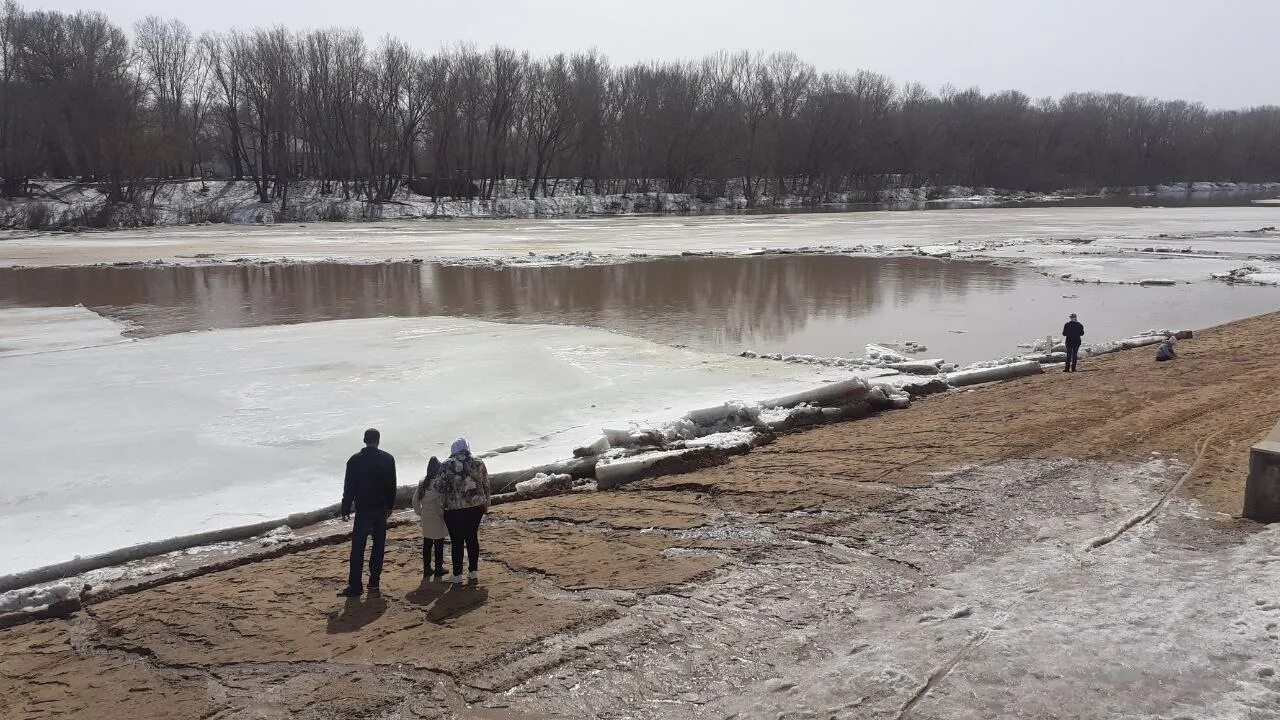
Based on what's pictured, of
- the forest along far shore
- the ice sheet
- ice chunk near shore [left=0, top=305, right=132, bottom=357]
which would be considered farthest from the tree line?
ice chunk near shore [left=0, top=305, right=132, bottom=357]

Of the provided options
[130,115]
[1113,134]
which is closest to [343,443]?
[130,115]

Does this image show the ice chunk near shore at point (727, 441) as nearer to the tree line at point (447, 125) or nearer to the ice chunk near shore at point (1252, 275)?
the ice chunk near shore at point (1252, 275)

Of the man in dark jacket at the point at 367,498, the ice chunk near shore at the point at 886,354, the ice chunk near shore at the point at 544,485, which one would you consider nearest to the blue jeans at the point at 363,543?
the man in dark jacket at the point at 367,498

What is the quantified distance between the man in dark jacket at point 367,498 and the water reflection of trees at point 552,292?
1226 centimetres

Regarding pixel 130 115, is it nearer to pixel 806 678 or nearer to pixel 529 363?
pixel 529 363

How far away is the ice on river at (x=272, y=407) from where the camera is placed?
30.9ft

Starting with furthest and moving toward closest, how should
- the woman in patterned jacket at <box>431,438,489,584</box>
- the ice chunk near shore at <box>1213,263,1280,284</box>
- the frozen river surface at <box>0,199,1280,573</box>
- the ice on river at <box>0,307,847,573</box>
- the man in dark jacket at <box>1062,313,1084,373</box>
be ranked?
the ice chunk near shore at <box>1213,263,1280,284</box>
the man in dark jacket at <box>1062,313,1084,373</box>
the frozen river surface at <box>0,199,1280,573</box>
the ice on river at <box>0,307,847,573</box>
the woman in patterned jacket at <box>431,438,489,584</box>

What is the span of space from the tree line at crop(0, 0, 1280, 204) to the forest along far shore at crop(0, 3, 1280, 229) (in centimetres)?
22

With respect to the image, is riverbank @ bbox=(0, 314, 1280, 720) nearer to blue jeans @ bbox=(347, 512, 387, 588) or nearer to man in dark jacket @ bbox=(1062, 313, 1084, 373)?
blue jeans @ bbox=(347, 512, 387, 588)

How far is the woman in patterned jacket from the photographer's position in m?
7.01

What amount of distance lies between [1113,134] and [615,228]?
112726 mm

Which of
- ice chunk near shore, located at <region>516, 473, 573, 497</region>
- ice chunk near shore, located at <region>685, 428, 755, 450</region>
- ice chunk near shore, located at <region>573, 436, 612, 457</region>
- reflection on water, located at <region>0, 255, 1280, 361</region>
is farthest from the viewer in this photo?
reflection on water, located at <region>0, 255, 1280, 361</region>

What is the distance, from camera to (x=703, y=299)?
2531 cm

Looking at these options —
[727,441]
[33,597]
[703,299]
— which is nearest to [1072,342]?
[727,441]
